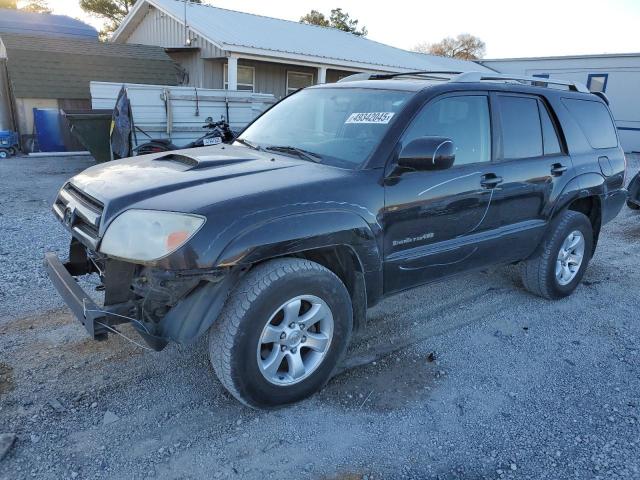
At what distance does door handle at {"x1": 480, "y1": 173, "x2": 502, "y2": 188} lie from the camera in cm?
373

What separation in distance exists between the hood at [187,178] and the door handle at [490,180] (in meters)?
1.26

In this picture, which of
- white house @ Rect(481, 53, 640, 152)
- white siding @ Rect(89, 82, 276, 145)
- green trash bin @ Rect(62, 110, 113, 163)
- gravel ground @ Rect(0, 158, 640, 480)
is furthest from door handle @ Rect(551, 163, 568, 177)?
white house @ Rect(481, 53, 640, 152)

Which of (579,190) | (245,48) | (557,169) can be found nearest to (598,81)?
(245,48)

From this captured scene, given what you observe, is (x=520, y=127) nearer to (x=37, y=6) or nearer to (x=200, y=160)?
(x=200, y=160)

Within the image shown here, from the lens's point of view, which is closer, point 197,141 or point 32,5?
point 197,141

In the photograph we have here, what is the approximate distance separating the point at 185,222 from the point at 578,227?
3.79 metres

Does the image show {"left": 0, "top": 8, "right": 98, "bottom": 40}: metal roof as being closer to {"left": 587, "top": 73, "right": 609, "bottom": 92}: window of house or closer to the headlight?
the headlight

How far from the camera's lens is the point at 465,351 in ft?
12.6

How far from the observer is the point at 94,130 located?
10.7 metres

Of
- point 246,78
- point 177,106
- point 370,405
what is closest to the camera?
point 370,405

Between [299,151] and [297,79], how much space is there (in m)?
15.4

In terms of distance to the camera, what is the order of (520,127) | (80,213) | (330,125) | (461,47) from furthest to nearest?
1. (461,47)
2. (520,127)
3. (330,125)
4. (80,213)

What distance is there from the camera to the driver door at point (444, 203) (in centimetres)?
329

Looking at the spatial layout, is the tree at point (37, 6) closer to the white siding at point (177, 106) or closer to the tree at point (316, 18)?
the tree at point (316, 18)
